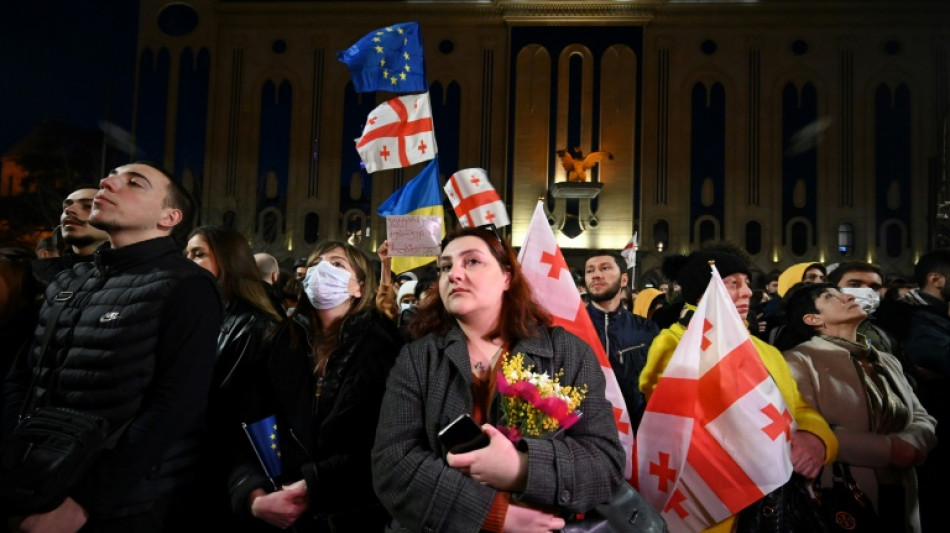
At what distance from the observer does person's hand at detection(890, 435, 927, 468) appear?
2887 millimetres

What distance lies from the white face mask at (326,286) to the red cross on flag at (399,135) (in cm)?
193

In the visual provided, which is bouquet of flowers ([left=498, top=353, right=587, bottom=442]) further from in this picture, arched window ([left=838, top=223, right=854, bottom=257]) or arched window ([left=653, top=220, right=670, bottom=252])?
arched window ([left=838, top=223, right=854, bottom=257])

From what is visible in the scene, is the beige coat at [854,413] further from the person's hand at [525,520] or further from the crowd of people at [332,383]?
the person's hand at [525,520]

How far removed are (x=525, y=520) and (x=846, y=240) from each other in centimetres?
2149

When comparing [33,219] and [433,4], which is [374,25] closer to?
[433,4]

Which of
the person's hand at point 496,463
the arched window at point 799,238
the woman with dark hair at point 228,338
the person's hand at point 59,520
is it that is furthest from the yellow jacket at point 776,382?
the arched window at point 799,238

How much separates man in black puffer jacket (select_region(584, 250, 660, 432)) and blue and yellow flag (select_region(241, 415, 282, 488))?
2.42m

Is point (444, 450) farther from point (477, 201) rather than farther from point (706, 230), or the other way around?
point (706, 230)

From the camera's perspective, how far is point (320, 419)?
99.0 inches

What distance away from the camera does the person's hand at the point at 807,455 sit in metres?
2.69

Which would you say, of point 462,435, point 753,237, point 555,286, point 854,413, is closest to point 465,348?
point 462,435

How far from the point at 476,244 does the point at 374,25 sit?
20.9 meters

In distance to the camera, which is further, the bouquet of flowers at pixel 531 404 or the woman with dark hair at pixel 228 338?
the woman with dark hair at pixel 228 338

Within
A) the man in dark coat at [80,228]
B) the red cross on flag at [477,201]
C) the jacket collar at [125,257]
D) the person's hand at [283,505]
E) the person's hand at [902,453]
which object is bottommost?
the person's hand at [283,505]
